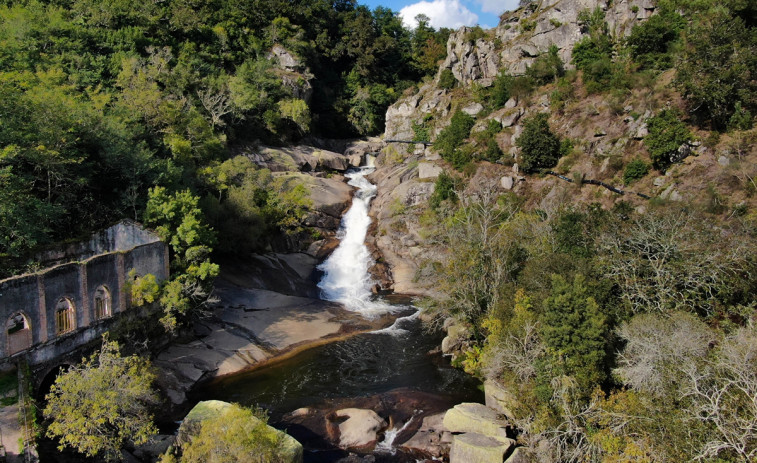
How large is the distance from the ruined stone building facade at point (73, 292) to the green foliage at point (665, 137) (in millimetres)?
38916

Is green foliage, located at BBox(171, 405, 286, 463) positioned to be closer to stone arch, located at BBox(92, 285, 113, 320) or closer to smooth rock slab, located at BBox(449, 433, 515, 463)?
smooth rock slab, located at BBox(449, 433, 515, 463)

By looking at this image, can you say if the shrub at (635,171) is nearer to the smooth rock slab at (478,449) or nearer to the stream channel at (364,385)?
the stream channel at (364,385)

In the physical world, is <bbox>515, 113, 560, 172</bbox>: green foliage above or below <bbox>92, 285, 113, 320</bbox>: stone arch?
above

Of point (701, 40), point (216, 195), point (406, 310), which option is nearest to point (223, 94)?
point (216, 195)

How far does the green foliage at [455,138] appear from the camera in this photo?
177 feet

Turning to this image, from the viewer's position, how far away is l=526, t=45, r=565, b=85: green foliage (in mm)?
55438

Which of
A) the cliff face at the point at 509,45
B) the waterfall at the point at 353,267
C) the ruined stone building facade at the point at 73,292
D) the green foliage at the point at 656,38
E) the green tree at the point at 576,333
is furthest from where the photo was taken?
the cliff face at the point at 509,45

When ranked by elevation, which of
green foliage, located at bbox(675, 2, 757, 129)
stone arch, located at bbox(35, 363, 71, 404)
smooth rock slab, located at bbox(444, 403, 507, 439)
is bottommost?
smooth rock slab, located at bbox(444, 403, 507, 439)

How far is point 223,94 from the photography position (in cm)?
5522

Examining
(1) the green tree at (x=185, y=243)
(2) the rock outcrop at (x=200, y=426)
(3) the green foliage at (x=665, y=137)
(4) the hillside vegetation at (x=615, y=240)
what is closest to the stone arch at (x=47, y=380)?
(1) the green tree at (x=185, y=243)

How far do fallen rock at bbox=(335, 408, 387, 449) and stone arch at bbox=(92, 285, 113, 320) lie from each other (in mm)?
13361

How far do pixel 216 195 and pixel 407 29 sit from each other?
208 feet

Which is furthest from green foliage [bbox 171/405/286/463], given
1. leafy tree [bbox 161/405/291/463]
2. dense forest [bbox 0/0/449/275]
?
dense forest [bbox 0/0/449/275]

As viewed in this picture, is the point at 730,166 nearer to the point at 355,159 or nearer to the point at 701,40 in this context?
the point at 701,40
